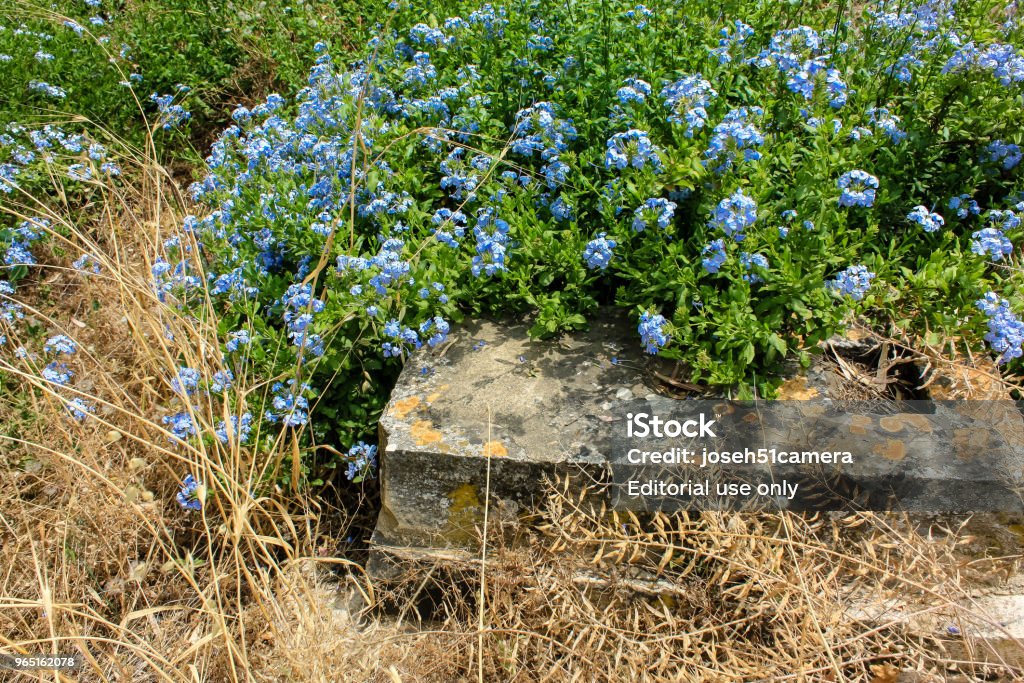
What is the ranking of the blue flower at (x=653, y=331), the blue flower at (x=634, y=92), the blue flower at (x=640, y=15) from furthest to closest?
the blue flower at (x=640, y=15) < the blue flower at (x=634, y=92) < the blue flower at (x=653, y=331)

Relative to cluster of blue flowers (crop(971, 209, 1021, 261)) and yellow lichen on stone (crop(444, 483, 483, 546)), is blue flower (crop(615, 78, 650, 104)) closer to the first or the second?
cluster of blue flowers (crop(971, 209, 1021, 261))

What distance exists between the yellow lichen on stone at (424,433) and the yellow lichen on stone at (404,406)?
8cm

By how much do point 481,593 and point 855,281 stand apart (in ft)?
5.53

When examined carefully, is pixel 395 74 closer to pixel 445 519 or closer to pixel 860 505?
pixel 445 519

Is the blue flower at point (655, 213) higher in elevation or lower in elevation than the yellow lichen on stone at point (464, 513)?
higher

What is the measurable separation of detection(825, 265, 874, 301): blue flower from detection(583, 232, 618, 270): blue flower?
84 cm

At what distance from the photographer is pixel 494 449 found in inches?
115

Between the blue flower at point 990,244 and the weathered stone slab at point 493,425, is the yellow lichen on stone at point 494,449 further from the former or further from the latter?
the blue flower at point 990,244

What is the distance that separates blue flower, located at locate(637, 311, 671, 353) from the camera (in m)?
2.88

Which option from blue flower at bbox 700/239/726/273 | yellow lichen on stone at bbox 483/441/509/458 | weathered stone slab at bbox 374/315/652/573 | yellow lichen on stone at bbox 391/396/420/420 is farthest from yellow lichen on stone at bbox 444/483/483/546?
blue flower at bbox 700/239/726/273

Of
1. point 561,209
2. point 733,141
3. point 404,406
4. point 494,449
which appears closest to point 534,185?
point 561,209

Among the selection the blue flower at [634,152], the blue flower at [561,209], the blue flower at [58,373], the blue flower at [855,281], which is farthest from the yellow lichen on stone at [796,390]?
the blue flower at [58,373]

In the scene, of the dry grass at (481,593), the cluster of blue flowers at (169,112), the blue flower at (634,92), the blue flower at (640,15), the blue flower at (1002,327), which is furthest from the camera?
the cluster of blue flowers at (169,112)

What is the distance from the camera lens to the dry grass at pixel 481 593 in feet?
8.22
